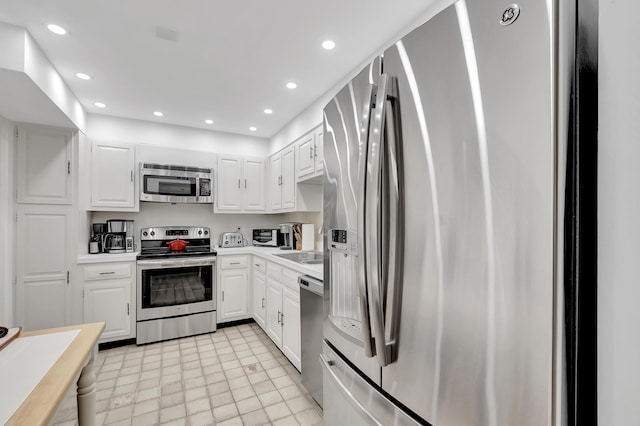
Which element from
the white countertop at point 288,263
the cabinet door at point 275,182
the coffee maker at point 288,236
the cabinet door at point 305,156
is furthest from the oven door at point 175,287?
the cabinet door at point 305,156

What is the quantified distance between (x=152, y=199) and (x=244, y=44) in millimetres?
2228

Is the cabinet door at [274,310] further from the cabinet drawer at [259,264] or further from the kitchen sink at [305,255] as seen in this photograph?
the kitchen sink at [305,255]

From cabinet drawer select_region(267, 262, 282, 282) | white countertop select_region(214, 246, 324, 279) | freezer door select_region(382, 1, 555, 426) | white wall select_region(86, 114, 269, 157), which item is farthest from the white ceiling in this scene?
cabinet drawer select_region(267, 262, 282, 282)

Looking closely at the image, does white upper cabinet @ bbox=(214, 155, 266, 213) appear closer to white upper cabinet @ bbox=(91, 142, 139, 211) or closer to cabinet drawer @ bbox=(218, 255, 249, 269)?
cabinet drawer @ bbox=(218, 255, 249, 269)

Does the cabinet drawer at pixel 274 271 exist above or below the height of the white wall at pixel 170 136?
below

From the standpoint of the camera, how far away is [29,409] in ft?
2.38

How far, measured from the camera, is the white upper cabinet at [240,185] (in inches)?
150

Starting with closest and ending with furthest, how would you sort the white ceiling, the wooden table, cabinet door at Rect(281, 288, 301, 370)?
1. the wooden table
2. the white ceiling
3. cabinet door at Rect(281, 288, 301, 370)

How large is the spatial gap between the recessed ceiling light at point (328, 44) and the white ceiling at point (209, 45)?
0.03m

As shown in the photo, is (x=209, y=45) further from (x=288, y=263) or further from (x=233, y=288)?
(x=233, y=288)

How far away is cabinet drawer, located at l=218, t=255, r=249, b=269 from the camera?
345cm

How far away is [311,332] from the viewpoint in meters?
1.96

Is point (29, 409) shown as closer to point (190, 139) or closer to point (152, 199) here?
point (152, 199)

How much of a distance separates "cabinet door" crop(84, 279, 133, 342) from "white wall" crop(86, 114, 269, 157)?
1603 millimetres
